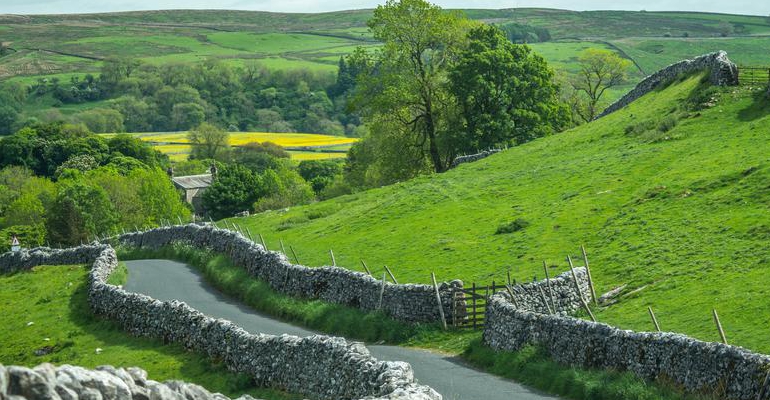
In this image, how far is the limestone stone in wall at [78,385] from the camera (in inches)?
544

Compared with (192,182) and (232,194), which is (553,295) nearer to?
(232,194)

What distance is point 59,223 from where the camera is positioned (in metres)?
104

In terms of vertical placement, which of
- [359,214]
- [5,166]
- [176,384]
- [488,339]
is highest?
[176,384]

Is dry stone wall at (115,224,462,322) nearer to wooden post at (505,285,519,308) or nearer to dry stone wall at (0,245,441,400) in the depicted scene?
wooden post at (505,285,519,308)

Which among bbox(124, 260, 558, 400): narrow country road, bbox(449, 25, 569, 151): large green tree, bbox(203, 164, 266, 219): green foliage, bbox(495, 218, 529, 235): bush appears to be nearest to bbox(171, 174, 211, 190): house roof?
bbox(203, 164, 266, 219): green foliage

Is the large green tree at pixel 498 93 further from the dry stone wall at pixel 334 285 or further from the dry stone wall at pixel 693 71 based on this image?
the dry stone wall at pixel 334 285

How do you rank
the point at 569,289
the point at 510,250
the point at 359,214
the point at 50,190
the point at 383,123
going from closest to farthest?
the point at 569,289 < the point at 510,250 < the point at 359,214 < the point at 383,123 < the point at 50,190

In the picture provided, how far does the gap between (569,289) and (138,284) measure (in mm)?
24132

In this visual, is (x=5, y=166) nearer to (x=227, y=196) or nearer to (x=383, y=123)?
(x=227, y=196)

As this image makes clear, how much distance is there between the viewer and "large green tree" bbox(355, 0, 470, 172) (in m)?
97.2

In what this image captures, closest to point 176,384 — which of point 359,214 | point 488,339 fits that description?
point 488,339

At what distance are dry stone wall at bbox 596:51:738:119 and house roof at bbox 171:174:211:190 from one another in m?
94.0

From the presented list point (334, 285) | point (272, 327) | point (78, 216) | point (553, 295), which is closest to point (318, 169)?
point (78, 216)

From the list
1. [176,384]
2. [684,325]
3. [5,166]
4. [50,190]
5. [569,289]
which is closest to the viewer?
[176,384]
